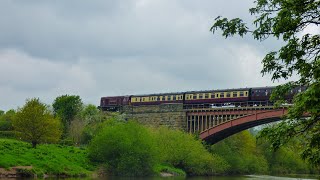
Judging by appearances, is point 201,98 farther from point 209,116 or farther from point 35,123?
point 35,123

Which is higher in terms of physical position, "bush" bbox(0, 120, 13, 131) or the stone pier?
the stone pier

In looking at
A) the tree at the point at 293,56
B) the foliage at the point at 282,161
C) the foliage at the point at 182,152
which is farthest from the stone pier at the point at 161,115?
the tree at the point at 293,56

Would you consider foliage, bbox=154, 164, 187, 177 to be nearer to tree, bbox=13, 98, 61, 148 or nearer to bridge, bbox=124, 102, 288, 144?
bridge, bbox=124, 102, 288, 144

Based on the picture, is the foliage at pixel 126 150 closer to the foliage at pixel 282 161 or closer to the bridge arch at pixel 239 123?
the bridge arch at pixel 239 123

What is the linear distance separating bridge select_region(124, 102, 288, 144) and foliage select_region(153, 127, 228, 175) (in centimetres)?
533

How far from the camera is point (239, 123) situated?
70500mm

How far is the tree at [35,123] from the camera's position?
179ft

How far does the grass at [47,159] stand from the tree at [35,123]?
5.74ft

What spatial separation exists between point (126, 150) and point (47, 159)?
9.90m

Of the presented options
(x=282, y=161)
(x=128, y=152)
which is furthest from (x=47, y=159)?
(x=282, y=161)

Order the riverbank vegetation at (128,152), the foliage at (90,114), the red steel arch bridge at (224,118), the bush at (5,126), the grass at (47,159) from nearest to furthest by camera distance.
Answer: the grass at (47,159) → the riverbank vegetation at (128,152) → the red steel arch bridge at (224,118) → the bush at (5,126) → the foliage at (90,114)

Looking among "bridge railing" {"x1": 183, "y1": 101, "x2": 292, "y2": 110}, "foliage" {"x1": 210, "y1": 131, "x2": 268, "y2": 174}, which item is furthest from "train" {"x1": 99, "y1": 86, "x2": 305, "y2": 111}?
"foliage" {"x1": 210, "y1": 131, "x2": 268, "y2": 174}

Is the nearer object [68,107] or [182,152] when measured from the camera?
[182,152]

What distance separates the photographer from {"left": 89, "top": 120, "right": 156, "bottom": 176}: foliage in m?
56.2
